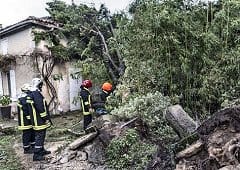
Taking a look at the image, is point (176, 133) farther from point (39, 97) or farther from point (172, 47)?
point (39, 97)

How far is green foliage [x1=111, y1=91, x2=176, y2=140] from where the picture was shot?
751 centimetres

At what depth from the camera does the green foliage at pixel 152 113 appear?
24.6 ft

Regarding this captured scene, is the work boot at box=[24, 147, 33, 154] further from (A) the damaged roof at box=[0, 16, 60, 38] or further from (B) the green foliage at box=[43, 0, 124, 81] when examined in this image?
(A) the damaged roof at box=[0, 16, 60, 38]

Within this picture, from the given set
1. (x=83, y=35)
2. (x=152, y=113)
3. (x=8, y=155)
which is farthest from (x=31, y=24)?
(x=152, y=113)

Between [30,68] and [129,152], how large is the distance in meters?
9.86

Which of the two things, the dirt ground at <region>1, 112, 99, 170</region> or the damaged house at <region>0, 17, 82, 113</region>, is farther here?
the damaged house at <region>0, 17, 82, 113</region>

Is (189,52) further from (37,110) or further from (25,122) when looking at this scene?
(25,122)

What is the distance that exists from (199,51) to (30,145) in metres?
4.88

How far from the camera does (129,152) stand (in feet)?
23.6

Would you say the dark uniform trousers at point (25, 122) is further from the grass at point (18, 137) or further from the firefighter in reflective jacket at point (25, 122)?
the grass at point (18, 137)

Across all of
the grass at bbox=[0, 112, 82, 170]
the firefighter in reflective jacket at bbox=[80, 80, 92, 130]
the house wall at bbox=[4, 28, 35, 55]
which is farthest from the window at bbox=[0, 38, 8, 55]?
the firefighter in reflective jacket at bbox=[80, 80, 92, 130]

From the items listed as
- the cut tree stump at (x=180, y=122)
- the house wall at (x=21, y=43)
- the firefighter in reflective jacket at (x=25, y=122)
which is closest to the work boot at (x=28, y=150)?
the firefighter in reflective jacket at (x=25, y=122)

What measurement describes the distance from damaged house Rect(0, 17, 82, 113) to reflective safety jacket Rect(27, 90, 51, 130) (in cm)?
728

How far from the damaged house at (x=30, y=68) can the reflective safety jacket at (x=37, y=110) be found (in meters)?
7.28
